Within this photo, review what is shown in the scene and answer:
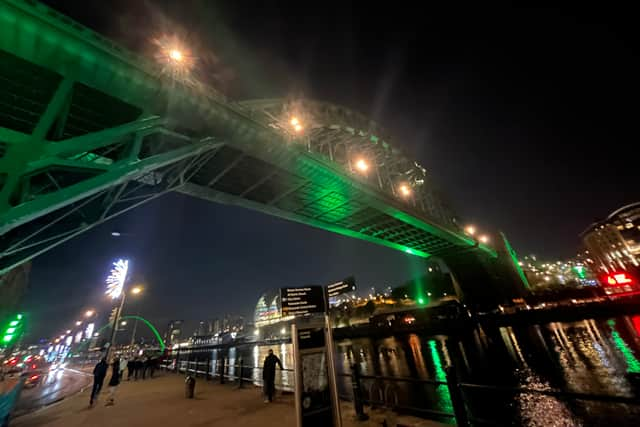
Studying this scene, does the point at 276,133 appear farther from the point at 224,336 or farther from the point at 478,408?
the point at 224,336

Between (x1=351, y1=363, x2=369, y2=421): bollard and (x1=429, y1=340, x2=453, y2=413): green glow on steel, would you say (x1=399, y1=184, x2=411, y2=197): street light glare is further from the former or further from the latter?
(x1=351, y1=363, x2=369, y2=421): bollard

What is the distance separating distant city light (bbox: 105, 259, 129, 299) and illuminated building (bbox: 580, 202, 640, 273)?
128197mm

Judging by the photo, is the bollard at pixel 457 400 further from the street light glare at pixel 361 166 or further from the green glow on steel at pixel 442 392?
the street light glare at pixel 361 166

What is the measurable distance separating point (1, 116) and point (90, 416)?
1034 centimetres

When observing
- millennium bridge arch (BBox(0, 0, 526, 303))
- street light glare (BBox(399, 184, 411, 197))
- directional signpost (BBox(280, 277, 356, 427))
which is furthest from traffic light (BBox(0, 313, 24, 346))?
street light glare (BBox(399, 184, 411, 197))

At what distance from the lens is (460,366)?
18484mm

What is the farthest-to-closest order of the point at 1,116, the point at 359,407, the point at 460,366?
the point at 460,366
the point at 1,116
the point at 359,407

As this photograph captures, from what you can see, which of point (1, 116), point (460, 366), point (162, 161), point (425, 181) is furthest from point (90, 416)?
point (425, 181)

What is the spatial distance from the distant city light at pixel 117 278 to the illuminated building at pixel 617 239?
128197 millimetres

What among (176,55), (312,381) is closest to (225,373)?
(312,381)

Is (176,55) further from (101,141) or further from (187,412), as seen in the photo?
(187,412)

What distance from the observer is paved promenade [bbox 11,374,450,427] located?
675 centimetres

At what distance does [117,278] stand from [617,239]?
141897 mm

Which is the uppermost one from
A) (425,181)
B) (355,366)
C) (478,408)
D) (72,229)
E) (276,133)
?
(425,181)
